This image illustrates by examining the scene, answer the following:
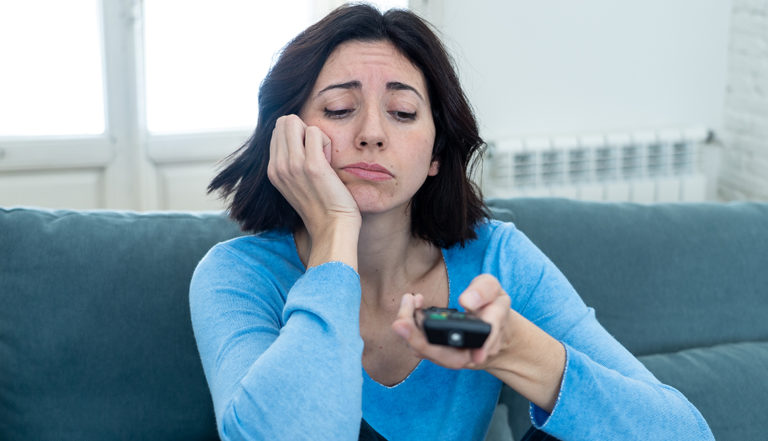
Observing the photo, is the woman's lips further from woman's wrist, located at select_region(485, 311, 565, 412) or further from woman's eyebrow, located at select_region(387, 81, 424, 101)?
woman's wrist, located at select_region(485, 311, 565, 412)

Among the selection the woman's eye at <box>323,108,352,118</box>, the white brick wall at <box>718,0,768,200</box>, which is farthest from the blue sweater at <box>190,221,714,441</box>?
the white brick wall at <box>718,0,768,200</box>

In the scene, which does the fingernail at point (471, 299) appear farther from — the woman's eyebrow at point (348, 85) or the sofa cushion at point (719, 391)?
the sofa cushion at point (719, 391)

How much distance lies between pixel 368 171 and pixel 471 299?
0.36 meters

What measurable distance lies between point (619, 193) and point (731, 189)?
0.53 metres

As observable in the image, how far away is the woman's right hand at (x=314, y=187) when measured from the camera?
117 cm

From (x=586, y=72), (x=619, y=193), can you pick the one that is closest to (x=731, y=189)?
(x=619, y=193)

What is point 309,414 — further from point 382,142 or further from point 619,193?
point 619,193

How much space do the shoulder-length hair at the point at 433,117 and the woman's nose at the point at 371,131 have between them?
4.6 inches

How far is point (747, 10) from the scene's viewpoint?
11.0 ft

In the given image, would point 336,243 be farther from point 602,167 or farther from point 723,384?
point 602,167

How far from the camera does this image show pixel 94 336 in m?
1.45

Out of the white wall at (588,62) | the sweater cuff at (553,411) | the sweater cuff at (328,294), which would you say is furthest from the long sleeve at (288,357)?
the white wall at (588,62)

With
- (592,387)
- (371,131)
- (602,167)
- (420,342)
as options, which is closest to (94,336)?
(371,131)

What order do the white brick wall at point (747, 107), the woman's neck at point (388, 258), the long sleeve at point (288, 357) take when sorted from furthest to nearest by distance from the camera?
1. the white brick wall at point (747, 107)
2. the woman's neck at point (388, 258)
3. the long sleeve at point (288, 357)
